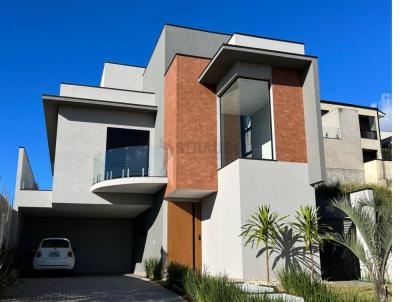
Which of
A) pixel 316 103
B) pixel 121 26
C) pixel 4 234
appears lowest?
pixel 4 234

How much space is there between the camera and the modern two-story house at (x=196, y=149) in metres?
13.7

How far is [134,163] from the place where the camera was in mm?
15898

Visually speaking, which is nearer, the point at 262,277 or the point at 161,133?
the point at 262,277

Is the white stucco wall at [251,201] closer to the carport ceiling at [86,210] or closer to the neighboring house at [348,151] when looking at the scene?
the carport ceiling at [86,210]

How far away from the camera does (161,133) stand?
1709 centimetres

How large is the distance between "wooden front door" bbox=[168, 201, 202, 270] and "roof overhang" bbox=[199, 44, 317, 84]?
5.31m

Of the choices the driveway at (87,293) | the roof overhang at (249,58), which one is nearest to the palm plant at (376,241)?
the driveway at (87,293)

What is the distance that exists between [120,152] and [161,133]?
6.49 feet

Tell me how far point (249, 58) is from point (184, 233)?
6989 mm

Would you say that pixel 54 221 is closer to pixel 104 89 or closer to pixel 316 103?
pixel 104 89

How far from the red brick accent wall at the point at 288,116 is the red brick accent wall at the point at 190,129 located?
2.50m

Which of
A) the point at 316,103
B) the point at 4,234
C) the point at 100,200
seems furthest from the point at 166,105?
the point at 4,234

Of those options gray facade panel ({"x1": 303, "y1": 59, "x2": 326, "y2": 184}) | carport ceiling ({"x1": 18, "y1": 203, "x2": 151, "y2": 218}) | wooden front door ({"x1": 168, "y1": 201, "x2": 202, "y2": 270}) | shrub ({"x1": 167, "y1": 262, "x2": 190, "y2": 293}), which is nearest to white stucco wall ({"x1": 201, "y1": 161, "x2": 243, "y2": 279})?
wooden front door ({"x1": 168, "y1": 201, "x2": 202, "y2": 270})

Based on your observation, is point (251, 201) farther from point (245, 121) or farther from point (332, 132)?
point (332, 132)
